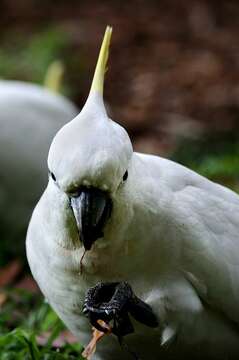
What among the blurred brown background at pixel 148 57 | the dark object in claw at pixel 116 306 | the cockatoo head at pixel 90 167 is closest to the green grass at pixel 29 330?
the dark object in claw at pixel 116 306

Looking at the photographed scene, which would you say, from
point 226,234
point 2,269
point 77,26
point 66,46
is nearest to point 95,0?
point 77,26

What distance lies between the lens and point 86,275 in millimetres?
3432

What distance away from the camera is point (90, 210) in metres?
3.06

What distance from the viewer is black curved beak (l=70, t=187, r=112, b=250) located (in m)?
3.07

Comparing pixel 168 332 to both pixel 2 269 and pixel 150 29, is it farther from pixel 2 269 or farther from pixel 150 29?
pixel 150 29

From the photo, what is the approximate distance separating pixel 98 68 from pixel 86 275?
724 millimetres

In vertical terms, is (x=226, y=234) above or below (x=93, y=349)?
above

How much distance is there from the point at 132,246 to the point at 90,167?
0.42 metres

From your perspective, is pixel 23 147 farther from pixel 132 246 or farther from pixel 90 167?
pixel 90 167

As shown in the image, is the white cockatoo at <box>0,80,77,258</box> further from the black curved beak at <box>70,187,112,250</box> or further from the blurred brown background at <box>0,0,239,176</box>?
the black curved beak at <box>70,187,112,250</box>

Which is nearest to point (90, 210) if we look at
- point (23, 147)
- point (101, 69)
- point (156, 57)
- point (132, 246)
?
point (132, 246)

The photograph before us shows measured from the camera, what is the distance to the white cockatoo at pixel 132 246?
3.11 m

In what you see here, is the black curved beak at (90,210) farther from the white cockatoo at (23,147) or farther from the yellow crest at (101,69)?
the white cockatoo at (23,147)

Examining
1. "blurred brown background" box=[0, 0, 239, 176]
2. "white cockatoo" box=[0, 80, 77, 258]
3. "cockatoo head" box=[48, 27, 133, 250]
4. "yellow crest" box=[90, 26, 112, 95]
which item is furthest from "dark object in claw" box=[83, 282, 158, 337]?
"blurred brown background" box=[0, 0, 239, 176]
